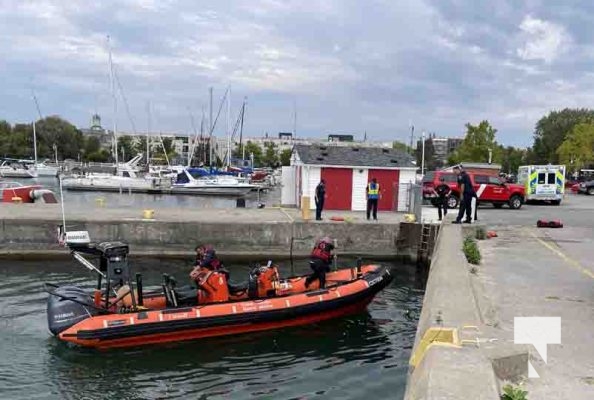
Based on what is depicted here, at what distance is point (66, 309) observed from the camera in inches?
425

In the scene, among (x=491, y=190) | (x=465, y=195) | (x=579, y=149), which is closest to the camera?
(x=465, y=195)

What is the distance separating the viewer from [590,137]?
2336 inches

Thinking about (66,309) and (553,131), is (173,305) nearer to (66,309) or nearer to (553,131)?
(66,309)

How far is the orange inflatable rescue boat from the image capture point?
34.7 feet

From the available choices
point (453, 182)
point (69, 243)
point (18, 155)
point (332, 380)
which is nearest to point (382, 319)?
point (332, 380)

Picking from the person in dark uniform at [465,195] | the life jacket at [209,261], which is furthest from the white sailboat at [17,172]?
the life jacket at [209,261]

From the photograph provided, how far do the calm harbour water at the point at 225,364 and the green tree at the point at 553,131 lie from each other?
7599 cm

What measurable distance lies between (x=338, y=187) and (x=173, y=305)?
14.5m

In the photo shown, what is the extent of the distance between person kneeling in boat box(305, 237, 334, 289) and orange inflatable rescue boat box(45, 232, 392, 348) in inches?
13.6

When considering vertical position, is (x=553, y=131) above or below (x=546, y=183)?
above

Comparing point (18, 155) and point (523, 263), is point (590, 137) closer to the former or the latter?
point (523, 263)

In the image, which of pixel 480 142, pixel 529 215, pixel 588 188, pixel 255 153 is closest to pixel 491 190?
pixel 529 215

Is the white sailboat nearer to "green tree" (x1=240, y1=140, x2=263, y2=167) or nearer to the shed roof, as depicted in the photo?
"green tree" (x1=240, y1=140, x2=263, y2=167)

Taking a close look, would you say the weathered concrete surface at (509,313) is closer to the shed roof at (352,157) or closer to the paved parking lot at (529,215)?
the paved parking lot at (529,215)
